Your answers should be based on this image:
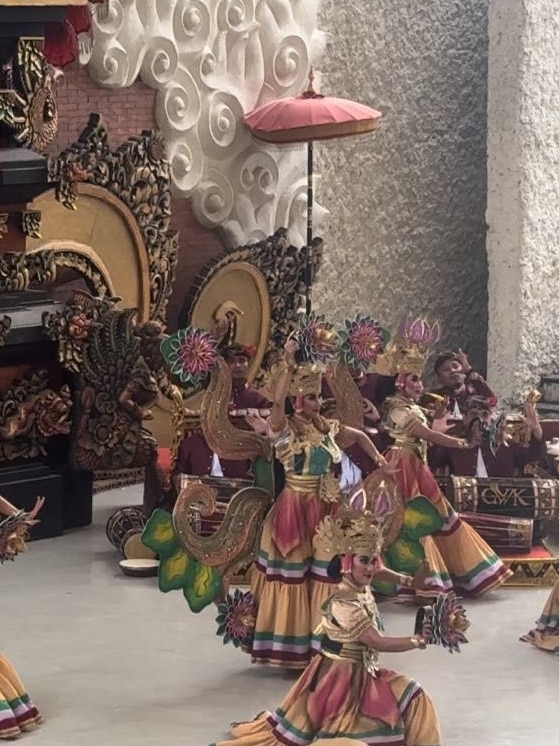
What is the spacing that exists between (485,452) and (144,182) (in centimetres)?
192

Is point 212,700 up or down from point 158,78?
down

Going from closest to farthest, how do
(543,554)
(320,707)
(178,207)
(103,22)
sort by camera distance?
(320,707), (543,554), (103,22), (178,207)

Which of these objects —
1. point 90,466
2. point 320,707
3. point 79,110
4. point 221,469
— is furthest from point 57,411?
point 320,707

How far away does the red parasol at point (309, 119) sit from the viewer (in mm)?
7809

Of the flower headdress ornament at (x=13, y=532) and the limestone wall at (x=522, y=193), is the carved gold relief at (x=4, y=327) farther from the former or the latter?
the limestone wall at (x=522, y=193)

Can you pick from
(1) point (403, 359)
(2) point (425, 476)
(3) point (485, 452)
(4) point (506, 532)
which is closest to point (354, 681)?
(2) point (425, 476)

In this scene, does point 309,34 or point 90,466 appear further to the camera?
point 309,34

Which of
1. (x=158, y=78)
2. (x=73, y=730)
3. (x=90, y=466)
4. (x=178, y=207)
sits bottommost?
(x=73, y=730)

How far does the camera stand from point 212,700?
5.27m

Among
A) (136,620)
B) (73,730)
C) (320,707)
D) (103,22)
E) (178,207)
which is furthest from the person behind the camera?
(178,207)

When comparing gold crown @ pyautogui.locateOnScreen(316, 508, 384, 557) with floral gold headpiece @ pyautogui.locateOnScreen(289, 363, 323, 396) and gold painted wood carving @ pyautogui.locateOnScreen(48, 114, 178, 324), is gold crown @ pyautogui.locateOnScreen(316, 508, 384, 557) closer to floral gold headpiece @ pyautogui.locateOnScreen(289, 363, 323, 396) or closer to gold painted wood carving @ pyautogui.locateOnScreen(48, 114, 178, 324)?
floral gold headpiece @ pyautogui.locateOnScreen(289, 363, 323, 396)

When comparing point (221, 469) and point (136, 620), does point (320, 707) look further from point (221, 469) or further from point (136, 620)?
point (221, 469)

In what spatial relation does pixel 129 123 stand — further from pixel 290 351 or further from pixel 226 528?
pixel 226 528

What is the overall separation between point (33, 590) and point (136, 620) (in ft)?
1.68
